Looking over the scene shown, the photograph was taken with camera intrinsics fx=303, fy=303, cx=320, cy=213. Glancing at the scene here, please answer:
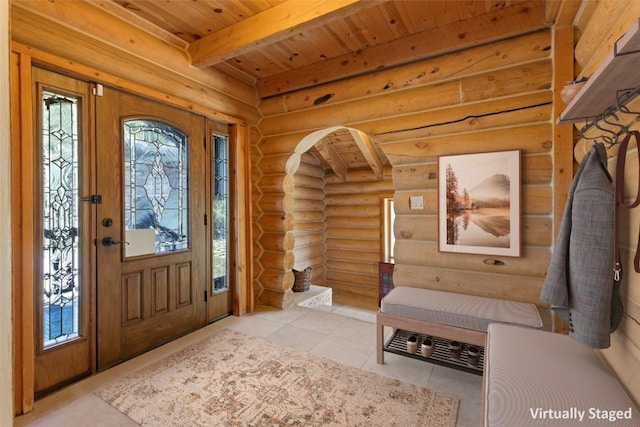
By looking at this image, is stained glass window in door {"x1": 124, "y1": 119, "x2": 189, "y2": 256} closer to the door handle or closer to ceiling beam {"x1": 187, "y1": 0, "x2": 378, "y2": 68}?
the door handle

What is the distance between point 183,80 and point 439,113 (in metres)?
2.44

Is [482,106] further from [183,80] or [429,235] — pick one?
[183,80]

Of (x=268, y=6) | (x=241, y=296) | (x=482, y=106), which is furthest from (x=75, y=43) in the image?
(x=482, y=106)

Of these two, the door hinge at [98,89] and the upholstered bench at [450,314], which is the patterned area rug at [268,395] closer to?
the upholstered bench at [450,314]

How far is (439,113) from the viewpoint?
272 cm

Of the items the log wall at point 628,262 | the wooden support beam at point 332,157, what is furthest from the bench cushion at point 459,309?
the wooden support beam at point 332,157

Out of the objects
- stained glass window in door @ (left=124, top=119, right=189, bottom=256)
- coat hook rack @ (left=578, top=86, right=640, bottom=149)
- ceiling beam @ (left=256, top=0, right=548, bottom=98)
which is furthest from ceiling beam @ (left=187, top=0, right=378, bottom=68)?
coat hook rack @ (left=578, top=86, right=640, bottom=149)

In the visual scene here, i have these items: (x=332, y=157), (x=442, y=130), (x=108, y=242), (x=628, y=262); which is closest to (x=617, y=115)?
(x=628, y=262)

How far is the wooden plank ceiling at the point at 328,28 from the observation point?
228cm

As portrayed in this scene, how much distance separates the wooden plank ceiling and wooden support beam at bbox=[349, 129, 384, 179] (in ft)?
5.12

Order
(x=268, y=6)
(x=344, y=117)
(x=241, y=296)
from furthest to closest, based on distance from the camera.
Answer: (x=241, y=296)
(x=344, y=117)
(x=268, y=6)

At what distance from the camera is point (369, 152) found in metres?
5.12

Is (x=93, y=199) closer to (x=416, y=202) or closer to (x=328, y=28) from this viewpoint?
(x=328, y=28)

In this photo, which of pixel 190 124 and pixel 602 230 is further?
pixel 190 124
